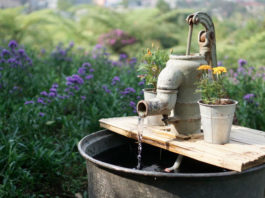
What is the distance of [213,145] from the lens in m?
1.83

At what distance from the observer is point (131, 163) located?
2254mm

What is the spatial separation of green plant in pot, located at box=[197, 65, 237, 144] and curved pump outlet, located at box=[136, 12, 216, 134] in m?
0.07

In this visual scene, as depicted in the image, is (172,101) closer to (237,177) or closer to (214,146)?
(214,146)

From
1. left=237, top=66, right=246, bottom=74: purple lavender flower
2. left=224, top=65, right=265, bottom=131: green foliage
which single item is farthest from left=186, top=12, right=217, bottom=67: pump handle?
left=237, top=66, right=246, bottom=74: purple lavender flower

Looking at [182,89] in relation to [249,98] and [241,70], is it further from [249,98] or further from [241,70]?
[241,70]

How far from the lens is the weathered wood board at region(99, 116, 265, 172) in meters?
1.61

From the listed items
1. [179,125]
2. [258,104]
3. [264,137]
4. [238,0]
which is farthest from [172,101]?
[238,0]

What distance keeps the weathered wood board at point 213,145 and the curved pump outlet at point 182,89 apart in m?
0.11

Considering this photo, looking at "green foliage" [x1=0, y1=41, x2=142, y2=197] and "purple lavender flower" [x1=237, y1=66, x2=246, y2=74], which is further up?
"purple lavender flower" [x1=237, y1=66, x2=246, y2=74]

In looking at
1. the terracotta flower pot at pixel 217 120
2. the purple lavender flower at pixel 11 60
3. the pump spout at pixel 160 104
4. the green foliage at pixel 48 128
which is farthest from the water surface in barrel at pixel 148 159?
the purple lavender flower at pixel 11 60

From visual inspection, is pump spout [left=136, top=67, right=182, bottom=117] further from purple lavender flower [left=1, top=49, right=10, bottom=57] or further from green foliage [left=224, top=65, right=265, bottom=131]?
purple lavender flower [left=1, top=49, right=10, bottom=57]

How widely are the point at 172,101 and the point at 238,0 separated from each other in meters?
17.9

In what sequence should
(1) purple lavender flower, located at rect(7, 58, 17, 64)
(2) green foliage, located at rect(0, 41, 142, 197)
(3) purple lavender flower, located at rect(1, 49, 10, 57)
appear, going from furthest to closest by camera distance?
(3) purple lavender flower, located at rect(1, 49, 10, 57), (1) purple lavender flower, located at rect(7, 58, 17, 64), (2) green foliage, located at rect(0, 41, 142, 197)

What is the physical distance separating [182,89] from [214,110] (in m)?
0.26
